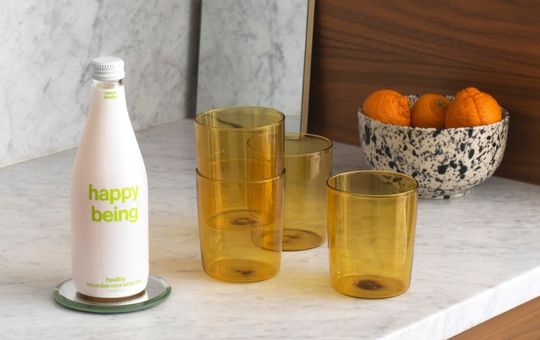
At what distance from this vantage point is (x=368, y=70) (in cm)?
174

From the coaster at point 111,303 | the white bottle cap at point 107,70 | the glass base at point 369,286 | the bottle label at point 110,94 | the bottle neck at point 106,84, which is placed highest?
the white bottle cap at point 107,70

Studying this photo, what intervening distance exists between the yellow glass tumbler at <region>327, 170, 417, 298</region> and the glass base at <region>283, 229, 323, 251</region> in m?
0.13

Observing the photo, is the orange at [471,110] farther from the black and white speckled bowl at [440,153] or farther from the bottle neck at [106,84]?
the bottle neck at [106,84]

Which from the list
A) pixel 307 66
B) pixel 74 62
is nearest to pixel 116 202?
pixel 74 62

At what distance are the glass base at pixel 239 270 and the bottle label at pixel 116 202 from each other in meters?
0.16

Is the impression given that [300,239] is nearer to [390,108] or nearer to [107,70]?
[390,108]

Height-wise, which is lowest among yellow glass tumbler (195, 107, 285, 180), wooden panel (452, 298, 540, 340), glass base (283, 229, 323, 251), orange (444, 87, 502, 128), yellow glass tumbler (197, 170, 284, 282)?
wooden panel (452, 298, 540, 340)

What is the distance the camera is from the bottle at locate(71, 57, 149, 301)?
106cm

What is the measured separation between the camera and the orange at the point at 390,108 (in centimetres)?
150

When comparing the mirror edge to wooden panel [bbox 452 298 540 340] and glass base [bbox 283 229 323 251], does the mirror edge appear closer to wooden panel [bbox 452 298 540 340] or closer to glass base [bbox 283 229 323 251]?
glass base [bbox 283 229 323 251]

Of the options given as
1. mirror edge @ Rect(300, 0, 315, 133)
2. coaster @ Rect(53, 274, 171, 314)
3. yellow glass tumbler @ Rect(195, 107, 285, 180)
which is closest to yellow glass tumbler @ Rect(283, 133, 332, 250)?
yellow glass tumbler @ Rect(195, 107, 285, 180)

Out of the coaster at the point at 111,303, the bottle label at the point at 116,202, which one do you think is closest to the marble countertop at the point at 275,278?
the coaster at the point at 111,303

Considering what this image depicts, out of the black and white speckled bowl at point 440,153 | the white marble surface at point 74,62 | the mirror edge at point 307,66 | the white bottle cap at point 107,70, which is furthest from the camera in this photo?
the mirror edge at point 307,66

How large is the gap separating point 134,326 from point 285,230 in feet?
1.03
